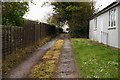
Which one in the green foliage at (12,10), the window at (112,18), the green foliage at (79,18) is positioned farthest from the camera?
the green foliage at (79,18)

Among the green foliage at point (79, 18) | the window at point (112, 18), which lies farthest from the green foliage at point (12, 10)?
the green foliage at point (79, 18)

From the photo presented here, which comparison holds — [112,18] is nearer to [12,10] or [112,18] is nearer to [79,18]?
[12,10]

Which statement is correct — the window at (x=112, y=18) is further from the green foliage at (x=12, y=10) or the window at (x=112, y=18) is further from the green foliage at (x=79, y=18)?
the green foliage at (x=79, y=18)

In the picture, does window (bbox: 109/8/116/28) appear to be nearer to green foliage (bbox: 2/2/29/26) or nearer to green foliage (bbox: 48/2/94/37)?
green foliage (bbox: 2/2/29/26)

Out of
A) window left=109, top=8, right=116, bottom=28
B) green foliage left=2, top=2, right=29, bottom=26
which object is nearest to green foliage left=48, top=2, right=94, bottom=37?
window left=109, top=8, right=116, bottom=28

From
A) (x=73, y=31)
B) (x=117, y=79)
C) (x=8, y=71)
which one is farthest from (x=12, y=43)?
(x=73, y=31)

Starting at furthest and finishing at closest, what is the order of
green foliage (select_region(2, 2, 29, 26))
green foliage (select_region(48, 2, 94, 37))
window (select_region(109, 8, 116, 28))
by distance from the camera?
green foliage (select_region(48, 2, 94, 37)) < window (select_region(109, 8, 116, 28)) < green foliage (select_region(2, 2, 29, 26))

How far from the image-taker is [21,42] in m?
8.67

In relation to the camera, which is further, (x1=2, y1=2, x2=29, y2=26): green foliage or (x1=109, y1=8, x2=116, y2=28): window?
(x1=109, y1=8, x2=116, y2=28): window

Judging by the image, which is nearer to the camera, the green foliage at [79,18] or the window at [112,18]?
the window at [112,18]

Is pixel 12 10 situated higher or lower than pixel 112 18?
higher

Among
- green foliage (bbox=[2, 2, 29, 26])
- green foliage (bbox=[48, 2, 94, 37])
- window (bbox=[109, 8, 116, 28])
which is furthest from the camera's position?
green foliage (bbox=[48, 2, 94, 37])

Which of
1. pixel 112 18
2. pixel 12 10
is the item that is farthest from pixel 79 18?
pixel 12 10

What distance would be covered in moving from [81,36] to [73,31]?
1.91 metres
